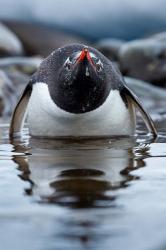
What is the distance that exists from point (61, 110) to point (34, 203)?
2359 millimetres

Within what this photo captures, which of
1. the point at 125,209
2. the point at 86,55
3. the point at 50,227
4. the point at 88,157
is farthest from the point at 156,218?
the point at 86,55

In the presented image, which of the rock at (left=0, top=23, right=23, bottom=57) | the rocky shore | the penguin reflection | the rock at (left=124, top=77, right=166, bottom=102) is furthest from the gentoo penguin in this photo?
the rock at (left=0, top=23, right=23, bottom=57)

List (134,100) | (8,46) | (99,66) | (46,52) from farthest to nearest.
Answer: (46,52) < (8,46) < (134,100) < (99,66)

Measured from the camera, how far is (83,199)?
8.02 ft

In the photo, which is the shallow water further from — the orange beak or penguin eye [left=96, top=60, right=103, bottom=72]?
penguin eye [left=96, top=60, right=103, bottom=72]

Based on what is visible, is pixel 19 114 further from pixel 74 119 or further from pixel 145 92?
pixel 145 92

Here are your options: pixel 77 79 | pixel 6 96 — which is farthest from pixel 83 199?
pixel 6 96

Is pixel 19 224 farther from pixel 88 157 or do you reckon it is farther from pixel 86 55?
pixel 86 55

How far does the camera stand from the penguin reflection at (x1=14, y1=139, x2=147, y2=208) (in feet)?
8.14

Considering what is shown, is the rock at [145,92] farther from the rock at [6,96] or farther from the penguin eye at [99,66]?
the penguin eye at [99,66]

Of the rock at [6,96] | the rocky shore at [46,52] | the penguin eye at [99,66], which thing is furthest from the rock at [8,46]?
the penguin eye at [99,66]

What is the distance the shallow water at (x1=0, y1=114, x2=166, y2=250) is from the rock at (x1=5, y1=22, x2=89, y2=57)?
15879 millimetres

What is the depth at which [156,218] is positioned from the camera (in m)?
2.19

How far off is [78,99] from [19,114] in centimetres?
100
